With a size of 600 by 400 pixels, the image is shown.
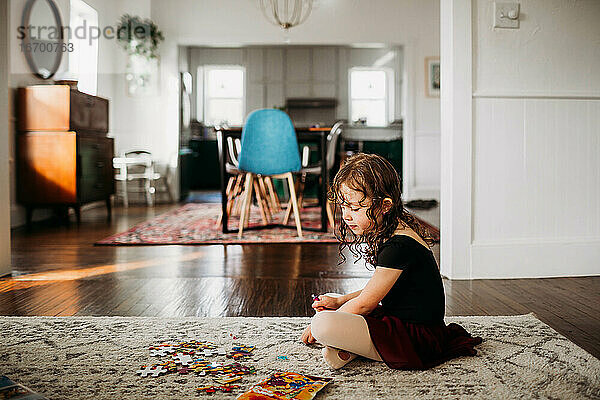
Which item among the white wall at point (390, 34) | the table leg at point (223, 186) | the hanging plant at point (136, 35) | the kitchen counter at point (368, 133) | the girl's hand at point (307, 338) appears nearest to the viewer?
the girl's hand at point (307, 338)

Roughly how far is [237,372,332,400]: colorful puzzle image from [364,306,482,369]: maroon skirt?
0.19 meters

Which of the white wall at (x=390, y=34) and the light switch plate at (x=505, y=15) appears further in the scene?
the white wall at (x=390, y=34)

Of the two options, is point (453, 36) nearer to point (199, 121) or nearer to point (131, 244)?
point (131, 244)

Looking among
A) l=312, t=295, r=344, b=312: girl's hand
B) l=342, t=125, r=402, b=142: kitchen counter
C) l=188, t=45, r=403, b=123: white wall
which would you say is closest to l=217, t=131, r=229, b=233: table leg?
l=312, t=295, r=344, b=312: girl's hand

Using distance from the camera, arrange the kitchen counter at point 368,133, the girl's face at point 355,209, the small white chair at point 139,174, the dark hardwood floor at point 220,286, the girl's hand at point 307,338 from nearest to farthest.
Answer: the girl's face at point 355,209 < the girl's hand at point 307,338 < the dark hardwood floor at point 220,286 < the small white chair at point 139,174 < the kitchen counter at point 368,133

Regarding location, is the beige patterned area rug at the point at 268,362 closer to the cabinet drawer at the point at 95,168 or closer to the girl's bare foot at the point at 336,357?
the girl's bare foot at the point at 336,357

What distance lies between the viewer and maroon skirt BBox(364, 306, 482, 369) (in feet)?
5.20

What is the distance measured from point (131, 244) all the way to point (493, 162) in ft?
7.64

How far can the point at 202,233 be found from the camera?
15.1ft

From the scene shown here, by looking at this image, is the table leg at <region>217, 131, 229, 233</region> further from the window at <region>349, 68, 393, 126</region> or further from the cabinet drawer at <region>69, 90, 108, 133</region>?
the window at <region>349, 68, 393, 126</region>

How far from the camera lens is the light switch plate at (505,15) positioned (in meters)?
2.84

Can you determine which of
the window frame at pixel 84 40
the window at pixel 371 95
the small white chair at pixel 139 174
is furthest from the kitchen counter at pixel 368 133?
the window frame at pixel 84 40

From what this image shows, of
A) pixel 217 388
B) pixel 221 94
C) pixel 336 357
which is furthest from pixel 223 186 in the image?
pixel 221 94

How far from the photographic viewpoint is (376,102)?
10180 millimetres
